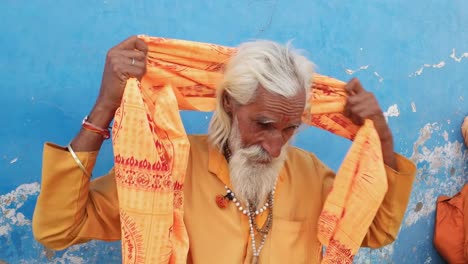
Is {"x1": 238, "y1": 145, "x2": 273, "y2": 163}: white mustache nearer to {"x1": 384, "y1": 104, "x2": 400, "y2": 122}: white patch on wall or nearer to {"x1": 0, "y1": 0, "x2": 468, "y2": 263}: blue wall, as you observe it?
{"x1": 0, "y1": 0, "x2": 468, "y2": 263}: blue wall

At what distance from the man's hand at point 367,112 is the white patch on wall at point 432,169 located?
1510mm

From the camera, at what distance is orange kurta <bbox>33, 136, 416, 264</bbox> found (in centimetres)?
176

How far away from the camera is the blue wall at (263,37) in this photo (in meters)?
2.20

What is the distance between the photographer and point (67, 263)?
2369 mm

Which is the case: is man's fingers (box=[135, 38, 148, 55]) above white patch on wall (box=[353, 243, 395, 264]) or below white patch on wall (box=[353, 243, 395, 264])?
above

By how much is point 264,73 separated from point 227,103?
20 cm

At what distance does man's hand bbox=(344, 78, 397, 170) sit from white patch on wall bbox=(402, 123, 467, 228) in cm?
151

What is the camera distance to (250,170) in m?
2.03

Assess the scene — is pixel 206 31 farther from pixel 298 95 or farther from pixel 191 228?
pixel 191 228

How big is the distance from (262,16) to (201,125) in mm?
620

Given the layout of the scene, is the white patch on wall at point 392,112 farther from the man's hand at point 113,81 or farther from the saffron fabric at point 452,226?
the man's hand at point 113,81

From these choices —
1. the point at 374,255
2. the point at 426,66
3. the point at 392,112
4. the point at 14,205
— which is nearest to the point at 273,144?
the point at 14,205

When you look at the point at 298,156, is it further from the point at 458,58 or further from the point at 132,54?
the point at 458,58

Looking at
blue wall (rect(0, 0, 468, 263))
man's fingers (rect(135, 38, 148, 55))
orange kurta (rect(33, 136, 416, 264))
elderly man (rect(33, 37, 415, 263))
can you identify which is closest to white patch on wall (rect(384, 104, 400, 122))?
blue wall (rect(0, 0, 468, 263))
